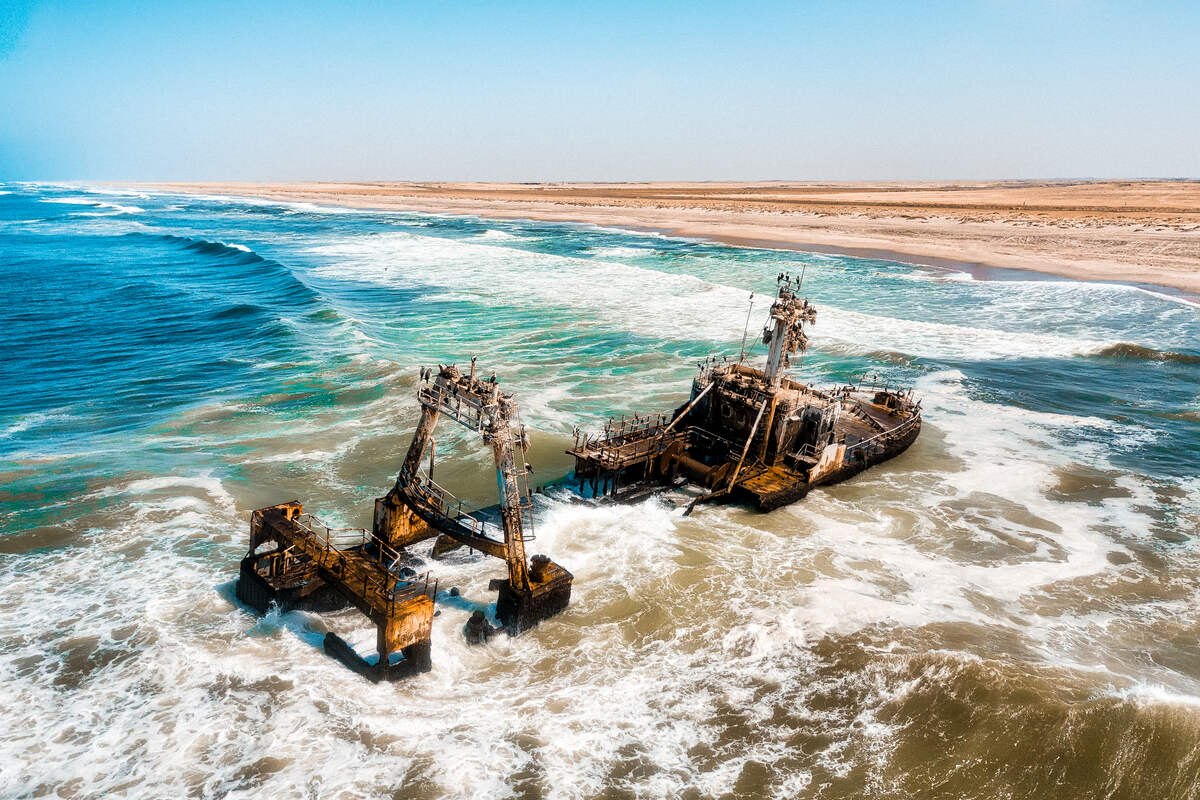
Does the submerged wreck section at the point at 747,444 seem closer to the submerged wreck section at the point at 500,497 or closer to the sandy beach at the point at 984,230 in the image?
the submerged wreck section at the point at 500,497

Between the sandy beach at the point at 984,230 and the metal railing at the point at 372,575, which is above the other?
the sandy beach at the point at 984,230

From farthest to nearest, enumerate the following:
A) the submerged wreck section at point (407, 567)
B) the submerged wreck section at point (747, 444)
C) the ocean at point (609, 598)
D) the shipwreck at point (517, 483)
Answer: the submerged wreck section at point (747, 444), the shipwreck at point (517, 483), the submerged wreck section at point (407, 567), the ocean at point (609, 598)

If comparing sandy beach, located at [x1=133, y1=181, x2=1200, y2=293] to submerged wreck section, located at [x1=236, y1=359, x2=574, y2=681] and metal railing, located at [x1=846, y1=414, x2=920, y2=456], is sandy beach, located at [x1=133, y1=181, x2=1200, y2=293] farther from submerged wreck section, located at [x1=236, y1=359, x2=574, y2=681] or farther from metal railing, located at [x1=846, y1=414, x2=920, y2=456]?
submerged wreck section, located at [x1=236, y1=359, x2=574, y2=681]

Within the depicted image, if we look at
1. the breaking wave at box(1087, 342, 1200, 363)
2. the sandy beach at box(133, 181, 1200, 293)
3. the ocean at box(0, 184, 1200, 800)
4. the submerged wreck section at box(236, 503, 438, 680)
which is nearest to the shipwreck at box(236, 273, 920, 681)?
the submerged wreck section at box(236, 503, 438, 680)

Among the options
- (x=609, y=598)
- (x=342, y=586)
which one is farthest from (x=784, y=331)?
(x=342, y=586)

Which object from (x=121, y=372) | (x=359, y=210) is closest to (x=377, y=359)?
(x=121, y=372)

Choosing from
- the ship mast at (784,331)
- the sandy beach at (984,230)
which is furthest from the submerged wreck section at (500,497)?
the sandy beach at (984,230)

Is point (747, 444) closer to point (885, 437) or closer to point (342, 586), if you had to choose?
point (885, 437)
